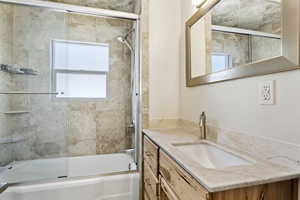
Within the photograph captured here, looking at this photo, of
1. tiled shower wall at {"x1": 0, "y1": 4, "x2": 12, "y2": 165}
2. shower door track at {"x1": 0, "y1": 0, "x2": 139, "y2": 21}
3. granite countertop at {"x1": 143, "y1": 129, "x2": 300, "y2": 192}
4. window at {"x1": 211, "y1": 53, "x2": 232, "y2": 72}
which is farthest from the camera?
tiled shower wall at {"x1": 0, "y1": 4, "x2": 12, "y2": 165}

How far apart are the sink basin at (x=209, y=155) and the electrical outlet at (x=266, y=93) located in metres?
0.30

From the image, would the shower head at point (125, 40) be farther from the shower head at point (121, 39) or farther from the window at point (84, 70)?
the window at point (84, 70)

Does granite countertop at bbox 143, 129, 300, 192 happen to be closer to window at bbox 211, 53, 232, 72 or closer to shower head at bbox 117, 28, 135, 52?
window at bbox 211, 53, 232, 72

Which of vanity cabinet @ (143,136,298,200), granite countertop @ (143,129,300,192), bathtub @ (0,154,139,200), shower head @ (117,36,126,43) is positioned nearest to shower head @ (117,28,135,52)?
shower head @ (117,36,126,43)

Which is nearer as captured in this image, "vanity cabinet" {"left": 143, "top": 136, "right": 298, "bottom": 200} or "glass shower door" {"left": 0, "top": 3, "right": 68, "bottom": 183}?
"vanity cabinet" {"left": 143, "top": 136, "right": 298, "bottom": 200}

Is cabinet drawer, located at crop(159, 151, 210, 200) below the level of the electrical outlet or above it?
below

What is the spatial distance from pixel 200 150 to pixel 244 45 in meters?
0.72

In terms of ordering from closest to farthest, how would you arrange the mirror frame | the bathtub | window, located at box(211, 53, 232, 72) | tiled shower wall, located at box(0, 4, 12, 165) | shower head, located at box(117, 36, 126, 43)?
the mirror frame → window, located at box(211, 53, 232, 72) → the bathtub → tiled shower wall, located at box(0, 4, 12, 165) → shower head, located at box(117, 36, 126, 43)

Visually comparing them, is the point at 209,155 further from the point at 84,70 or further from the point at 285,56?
the point at 84,70

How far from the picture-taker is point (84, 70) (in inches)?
98.4

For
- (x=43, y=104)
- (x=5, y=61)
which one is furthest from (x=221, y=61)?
(x=5, y=61)

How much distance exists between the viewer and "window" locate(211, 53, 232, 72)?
1103mm

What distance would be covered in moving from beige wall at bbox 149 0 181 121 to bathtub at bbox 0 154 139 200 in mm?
709

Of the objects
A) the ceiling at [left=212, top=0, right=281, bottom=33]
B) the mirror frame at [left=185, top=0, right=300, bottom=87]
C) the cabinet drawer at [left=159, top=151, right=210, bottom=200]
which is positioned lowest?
the cabinet drawer at [left=159, top=151, right=210, bottom=200]
